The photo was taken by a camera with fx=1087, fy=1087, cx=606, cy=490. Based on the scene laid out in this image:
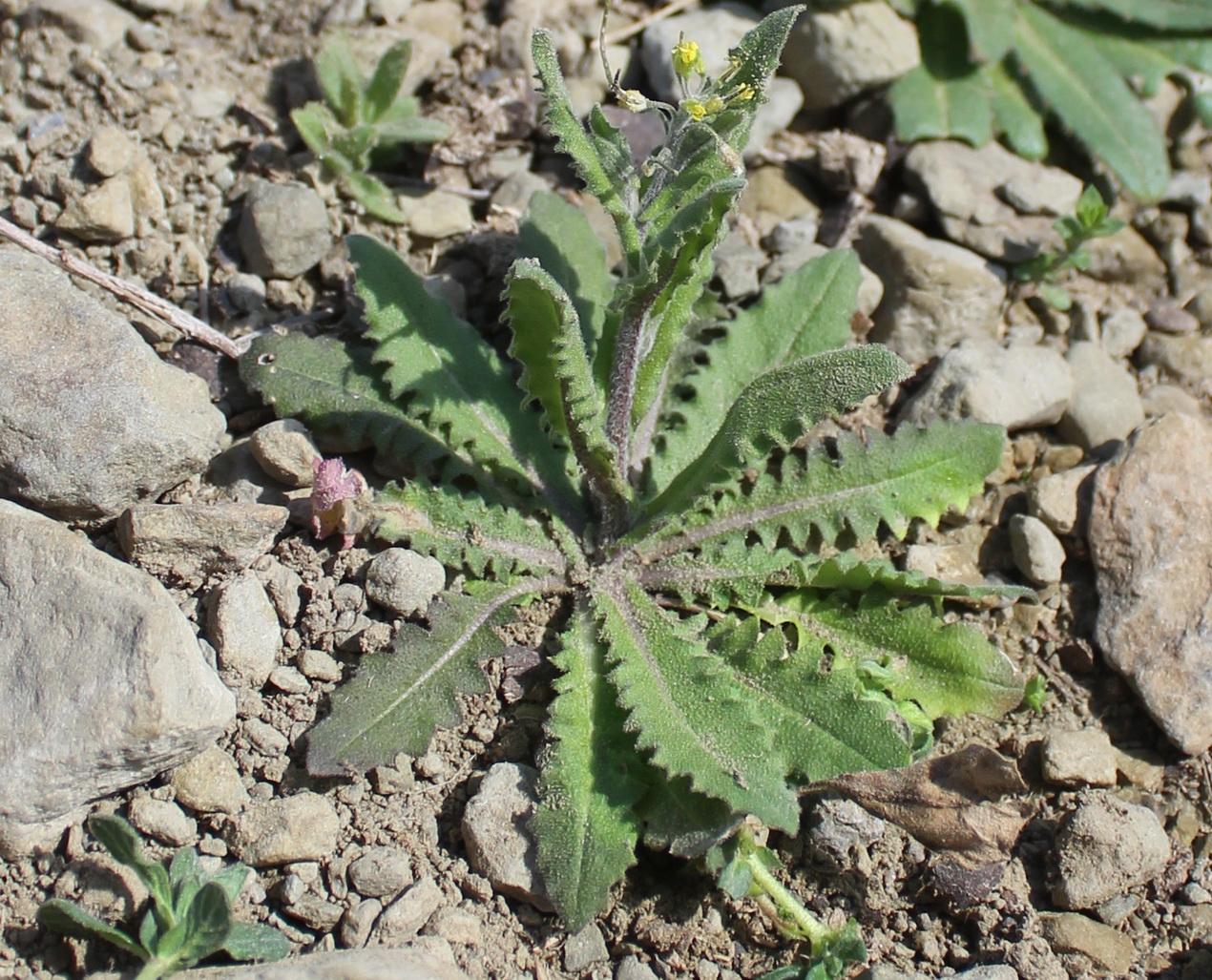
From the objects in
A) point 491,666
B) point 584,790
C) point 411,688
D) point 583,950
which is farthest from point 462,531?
point 583,950

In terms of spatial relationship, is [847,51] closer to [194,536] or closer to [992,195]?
[992,195]

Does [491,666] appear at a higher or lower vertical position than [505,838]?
higher

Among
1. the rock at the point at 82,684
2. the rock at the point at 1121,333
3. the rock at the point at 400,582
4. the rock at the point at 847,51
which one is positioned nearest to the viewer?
the rock at the point at 82,684

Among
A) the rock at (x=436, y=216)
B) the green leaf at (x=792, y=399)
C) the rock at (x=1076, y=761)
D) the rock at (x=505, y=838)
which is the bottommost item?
the rock at (x=505, y=838)

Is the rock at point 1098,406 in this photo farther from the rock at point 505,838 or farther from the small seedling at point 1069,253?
the rock at point 505,838

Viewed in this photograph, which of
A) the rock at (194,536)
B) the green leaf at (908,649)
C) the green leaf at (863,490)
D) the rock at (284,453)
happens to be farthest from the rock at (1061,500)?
the rock at (194,536)

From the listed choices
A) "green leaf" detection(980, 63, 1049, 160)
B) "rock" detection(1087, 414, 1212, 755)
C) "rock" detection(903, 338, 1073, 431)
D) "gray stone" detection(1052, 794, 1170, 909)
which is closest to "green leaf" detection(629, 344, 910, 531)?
"rock" detection(903, 338, 1073, 431)

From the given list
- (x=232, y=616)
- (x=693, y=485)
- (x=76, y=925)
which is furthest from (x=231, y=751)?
(x=693, y=485)
